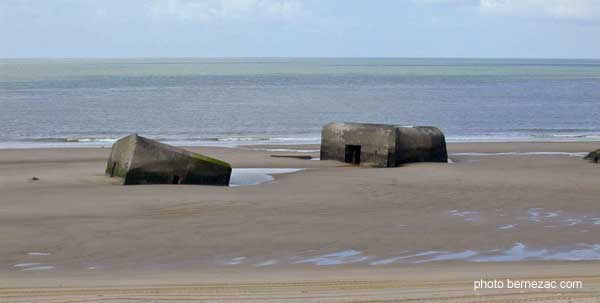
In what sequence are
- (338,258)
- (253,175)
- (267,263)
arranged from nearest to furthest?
1. (267,263)
2. (338,258)
3. (253,175)

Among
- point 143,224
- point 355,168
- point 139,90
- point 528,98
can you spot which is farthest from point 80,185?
point 139,90

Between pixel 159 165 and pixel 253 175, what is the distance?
9.88 feet

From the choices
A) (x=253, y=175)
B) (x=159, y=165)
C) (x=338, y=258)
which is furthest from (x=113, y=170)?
(x=338, y=258)

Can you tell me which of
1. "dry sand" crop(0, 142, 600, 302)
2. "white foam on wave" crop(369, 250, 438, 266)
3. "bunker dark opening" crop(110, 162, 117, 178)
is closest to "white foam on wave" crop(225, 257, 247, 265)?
"dry sand" crop(0, 142, 600, 302)

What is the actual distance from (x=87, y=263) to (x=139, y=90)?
217 feet

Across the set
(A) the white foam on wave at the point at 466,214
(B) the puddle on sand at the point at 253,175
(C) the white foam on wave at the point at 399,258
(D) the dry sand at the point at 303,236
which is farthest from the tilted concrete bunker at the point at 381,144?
(C) the white foam on wave at the point at 399,258

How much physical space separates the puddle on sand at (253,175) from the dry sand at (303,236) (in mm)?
497

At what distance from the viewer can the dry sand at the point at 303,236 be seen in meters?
8.05

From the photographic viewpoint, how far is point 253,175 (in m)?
18.8

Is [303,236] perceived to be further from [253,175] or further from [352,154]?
[352,154]

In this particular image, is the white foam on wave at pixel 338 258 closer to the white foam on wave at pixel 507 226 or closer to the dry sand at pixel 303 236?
the dry sand at pixel 303 236

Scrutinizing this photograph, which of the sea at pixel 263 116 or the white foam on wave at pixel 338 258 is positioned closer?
the white foam on wave at pixel 338 258

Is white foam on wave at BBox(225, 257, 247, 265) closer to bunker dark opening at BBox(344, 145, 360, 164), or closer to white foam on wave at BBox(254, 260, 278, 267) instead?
white foam on wave at BBox(254, 260, 278, 267)

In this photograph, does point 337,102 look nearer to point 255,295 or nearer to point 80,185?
point 80,185
